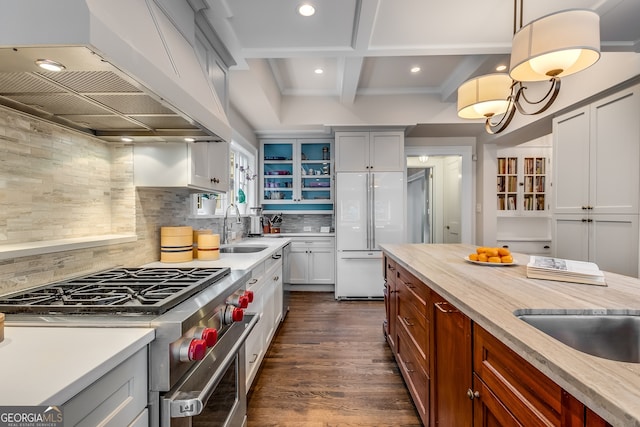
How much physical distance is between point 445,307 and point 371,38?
200 cm

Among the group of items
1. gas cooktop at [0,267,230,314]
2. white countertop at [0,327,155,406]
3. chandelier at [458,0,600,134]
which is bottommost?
white countertop at [0,327,155,406]

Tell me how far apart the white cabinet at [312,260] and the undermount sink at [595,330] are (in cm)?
367

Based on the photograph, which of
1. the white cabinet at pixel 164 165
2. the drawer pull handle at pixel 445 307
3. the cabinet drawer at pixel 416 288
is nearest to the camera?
the drawer pull handle at pixel 445 307

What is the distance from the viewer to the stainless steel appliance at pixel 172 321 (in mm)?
874

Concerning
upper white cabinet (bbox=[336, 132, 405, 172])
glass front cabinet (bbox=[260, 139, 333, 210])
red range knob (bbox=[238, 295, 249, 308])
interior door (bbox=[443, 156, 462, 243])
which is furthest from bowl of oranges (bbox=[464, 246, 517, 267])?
glass front cabinet (bbox=[260, 139, 333, 210])

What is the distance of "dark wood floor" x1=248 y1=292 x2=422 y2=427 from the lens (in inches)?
71.9

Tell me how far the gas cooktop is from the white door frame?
3947 mm

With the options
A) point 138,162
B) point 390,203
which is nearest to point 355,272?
point 390,203

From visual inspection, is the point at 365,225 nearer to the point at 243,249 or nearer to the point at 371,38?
the point at 243,249

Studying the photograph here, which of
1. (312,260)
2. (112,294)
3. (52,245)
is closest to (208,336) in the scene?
(112,294)

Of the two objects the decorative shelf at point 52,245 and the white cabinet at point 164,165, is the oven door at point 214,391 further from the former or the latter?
the white cabinet at point 164,165

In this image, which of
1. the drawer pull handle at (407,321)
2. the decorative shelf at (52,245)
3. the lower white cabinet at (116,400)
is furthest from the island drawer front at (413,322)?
the decorative shelf at (52,245)

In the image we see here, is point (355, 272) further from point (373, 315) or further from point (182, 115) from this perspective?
point (182, 115)

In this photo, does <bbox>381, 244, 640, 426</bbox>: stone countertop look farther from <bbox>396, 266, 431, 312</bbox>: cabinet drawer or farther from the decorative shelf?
the decorative shelf
